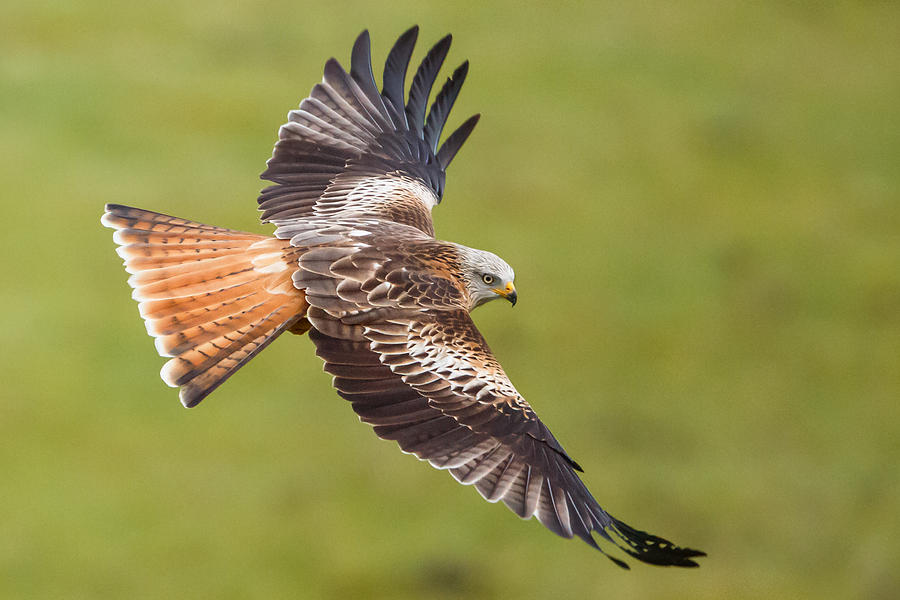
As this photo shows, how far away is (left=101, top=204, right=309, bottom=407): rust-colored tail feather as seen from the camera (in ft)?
20.2

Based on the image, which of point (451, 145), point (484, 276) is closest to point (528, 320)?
point (451, 145)

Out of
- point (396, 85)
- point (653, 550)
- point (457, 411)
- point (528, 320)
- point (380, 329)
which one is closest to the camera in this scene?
point (653, 550)

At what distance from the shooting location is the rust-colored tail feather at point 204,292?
616cm

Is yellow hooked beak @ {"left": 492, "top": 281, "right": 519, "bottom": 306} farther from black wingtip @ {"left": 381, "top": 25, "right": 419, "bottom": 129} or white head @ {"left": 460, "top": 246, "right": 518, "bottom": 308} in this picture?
black wingtip @ {"left": 381, "top": 25, "right": 419, "bottom": 129}

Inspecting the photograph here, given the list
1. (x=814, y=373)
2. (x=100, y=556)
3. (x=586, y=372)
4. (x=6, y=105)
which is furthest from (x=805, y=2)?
(x=100, y=556)

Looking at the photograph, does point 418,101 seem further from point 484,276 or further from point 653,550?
point 653,550

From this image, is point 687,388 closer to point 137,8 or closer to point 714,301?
point 714,301

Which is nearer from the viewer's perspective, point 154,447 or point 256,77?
point 154,447

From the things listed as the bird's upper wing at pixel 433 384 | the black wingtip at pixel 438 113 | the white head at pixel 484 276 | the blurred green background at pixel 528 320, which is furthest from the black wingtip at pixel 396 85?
the blurred green background at pixel 528 320

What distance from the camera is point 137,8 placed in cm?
2680

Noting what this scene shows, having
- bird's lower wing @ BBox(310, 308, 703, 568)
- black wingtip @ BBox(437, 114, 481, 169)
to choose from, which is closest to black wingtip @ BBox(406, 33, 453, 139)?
black wingtip @ BBox(437, 114, 481, 169)

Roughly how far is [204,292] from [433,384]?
1.29 meters

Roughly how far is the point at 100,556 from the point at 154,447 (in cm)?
204

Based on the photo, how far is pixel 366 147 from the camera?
28.2 feet
